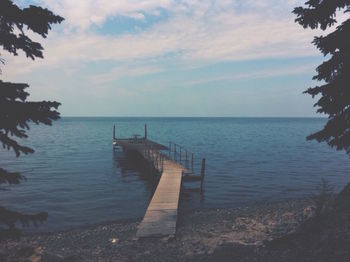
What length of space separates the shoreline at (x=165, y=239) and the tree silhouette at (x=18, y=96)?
4004mm

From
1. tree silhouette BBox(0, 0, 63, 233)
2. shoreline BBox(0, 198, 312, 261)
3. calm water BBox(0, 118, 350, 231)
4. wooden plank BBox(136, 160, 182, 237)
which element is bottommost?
calm water BBox(0, 118, 350, 231)

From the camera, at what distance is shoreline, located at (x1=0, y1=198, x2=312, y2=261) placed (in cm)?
988

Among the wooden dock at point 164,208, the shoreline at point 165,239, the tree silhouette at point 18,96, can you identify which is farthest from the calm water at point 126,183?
the tree silhouette at point 18,96

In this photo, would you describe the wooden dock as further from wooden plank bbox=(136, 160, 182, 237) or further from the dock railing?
the dock railing

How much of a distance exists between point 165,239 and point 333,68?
7.96m

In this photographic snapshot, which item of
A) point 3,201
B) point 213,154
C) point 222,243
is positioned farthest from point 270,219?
point 213,154

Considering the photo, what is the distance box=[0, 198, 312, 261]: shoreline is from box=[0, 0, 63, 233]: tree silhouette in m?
4.00

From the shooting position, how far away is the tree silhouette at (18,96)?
5.49 m

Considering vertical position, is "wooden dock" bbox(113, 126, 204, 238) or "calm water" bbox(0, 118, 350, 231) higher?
"wooden dock" bbox(113, 126, 204, 238)

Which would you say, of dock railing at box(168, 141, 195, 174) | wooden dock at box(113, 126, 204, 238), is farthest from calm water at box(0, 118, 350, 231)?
dock railing at box(168, 141, 195, 174)

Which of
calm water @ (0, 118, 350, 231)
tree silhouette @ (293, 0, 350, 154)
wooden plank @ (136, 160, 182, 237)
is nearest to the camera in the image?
tree silhouette @ (293, 0, 350, 154)

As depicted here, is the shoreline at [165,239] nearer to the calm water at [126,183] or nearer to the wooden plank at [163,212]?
the wooden plank at [163,212]

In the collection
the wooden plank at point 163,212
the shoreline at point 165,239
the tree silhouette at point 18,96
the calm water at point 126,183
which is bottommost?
the calm water at point 126,183

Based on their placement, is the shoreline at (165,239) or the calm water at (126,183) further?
the calm water at (126,183)
